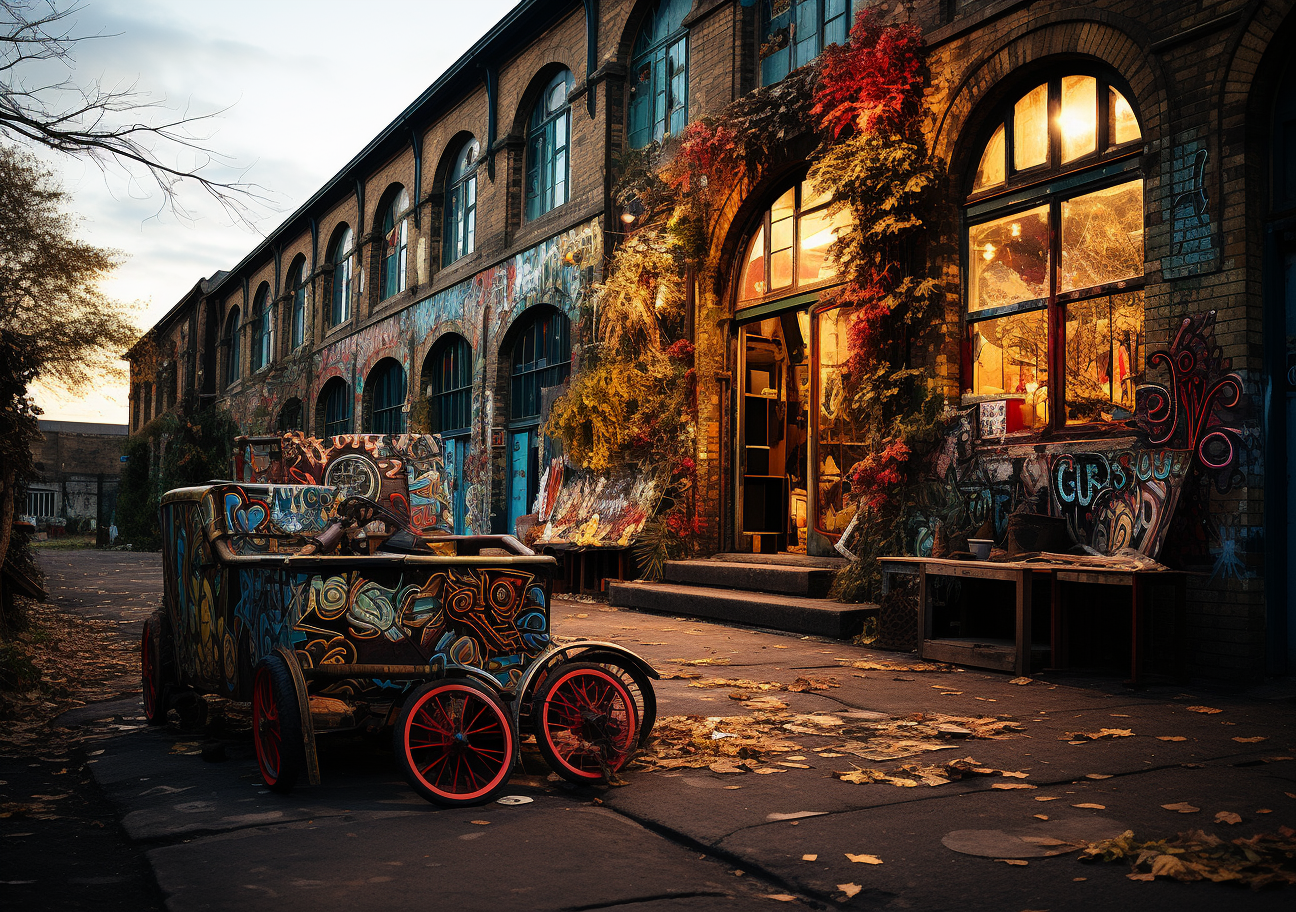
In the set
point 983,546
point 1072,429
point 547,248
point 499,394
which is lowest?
point 983,546

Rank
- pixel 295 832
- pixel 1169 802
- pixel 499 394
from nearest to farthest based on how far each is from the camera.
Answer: pixel 295 832
pixel 1169 802
pixel 499 394

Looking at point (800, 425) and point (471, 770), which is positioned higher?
point (800, 425)

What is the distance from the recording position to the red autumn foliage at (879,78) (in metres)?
10.4

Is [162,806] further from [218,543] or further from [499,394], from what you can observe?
[499,394]

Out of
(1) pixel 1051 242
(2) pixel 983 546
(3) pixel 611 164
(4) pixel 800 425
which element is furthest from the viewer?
(3) pixel 611 164

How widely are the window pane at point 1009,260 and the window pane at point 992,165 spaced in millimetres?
394

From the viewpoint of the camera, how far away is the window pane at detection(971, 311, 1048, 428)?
9.37 meters

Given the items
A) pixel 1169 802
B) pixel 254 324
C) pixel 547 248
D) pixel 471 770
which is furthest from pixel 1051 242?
pixel 254 324

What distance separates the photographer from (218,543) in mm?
5156

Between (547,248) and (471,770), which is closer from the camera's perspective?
(471,770)

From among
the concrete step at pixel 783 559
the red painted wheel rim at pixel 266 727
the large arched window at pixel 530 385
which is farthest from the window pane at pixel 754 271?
the red painted wheel rim at pixel 266 727

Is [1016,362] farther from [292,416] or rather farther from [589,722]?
[292,416]

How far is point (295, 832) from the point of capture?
3.98 m

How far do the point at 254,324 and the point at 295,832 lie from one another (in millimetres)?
34917
